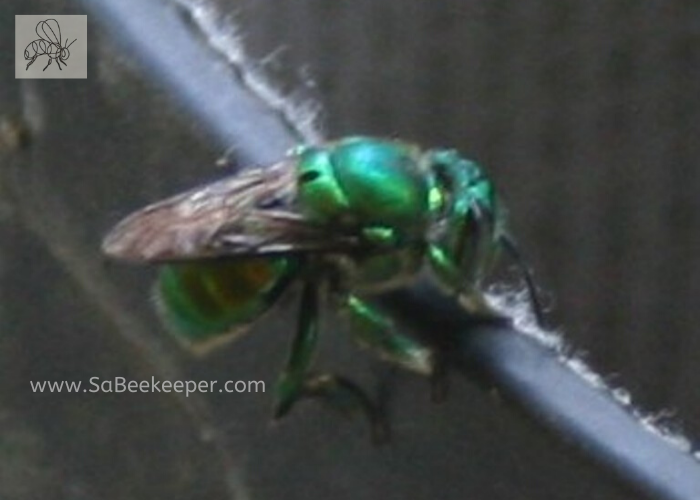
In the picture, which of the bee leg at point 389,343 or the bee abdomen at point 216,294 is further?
the bee abdomen at point 216,294

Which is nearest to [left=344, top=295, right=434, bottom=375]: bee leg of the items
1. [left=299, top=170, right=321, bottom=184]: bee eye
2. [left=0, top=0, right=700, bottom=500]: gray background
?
[left=0, top=0, right=700, bottom=500]: gray background

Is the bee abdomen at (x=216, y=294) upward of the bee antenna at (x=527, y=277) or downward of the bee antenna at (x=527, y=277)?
downward

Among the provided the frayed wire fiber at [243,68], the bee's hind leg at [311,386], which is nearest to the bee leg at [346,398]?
the bee's hind leg at [311,386]

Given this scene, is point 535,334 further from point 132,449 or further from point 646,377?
point 646,377

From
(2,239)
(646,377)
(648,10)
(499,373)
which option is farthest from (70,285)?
(648,10)

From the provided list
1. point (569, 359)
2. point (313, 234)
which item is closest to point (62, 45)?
point (313, 234)

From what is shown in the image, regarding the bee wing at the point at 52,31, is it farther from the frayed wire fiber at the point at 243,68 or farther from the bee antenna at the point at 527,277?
the bee antenna at the point at 527,277
